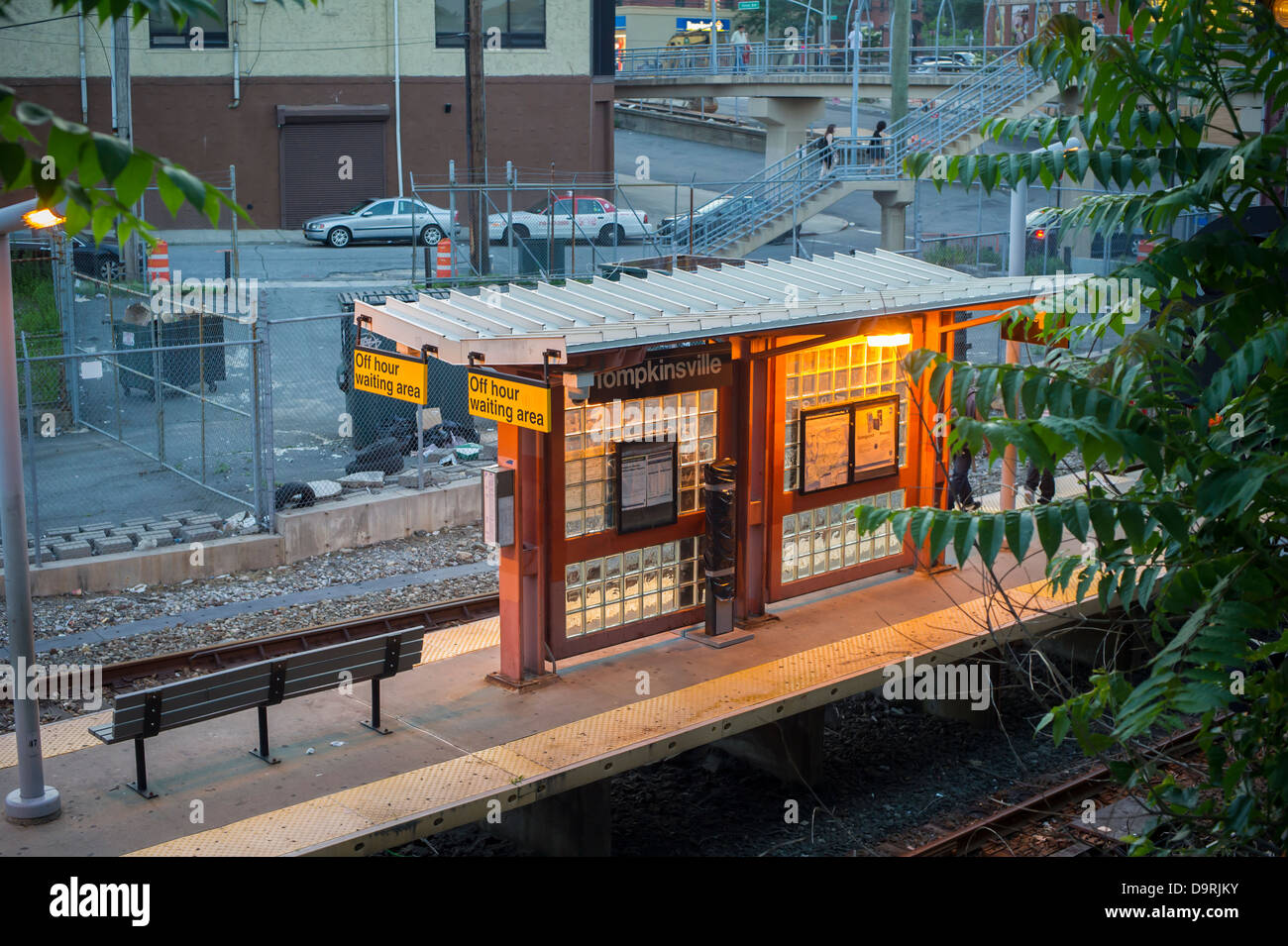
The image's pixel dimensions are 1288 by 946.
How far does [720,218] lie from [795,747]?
71.0 feet

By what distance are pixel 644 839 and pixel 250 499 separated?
814 cm

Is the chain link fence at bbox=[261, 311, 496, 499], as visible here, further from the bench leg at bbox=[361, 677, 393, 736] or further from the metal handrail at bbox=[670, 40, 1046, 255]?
the metal handrail at bbox=[670, 40, 1046, 255]

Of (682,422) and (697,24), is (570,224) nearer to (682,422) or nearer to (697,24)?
(682,422)

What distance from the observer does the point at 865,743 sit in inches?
465

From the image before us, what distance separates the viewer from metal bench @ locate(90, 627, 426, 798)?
8.26 meters

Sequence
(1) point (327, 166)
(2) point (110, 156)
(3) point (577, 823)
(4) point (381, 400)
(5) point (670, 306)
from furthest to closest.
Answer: (1) point (327, 166) → (4) point (381, 400) → (5) point (670, 306) → (3) point (577, 823) → (2) point (110, 156)

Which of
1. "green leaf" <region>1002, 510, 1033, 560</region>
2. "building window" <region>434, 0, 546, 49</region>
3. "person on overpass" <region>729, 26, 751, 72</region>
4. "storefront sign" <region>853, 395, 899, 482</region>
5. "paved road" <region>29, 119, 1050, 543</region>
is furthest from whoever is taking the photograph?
"person on overpass" <region>729, 26, 751, 72</region>

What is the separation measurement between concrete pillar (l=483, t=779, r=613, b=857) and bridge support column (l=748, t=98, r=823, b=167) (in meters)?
36.9

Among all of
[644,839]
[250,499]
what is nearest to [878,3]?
[250,499]

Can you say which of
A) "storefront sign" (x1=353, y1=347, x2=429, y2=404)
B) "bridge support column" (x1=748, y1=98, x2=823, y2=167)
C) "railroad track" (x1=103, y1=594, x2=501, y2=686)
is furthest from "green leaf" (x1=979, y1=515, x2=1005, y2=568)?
"bridge support column" (x1=748, y1=98, x2=823, y2=167)

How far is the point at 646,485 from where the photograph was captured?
1084cm

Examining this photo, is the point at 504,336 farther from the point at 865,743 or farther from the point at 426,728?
the point at 865,743

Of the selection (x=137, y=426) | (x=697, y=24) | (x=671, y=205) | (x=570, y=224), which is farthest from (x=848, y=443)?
(x=697, y=24)

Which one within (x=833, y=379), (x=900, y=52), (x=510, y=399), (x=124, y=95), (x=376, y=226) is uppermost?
(x=900, y=52)
